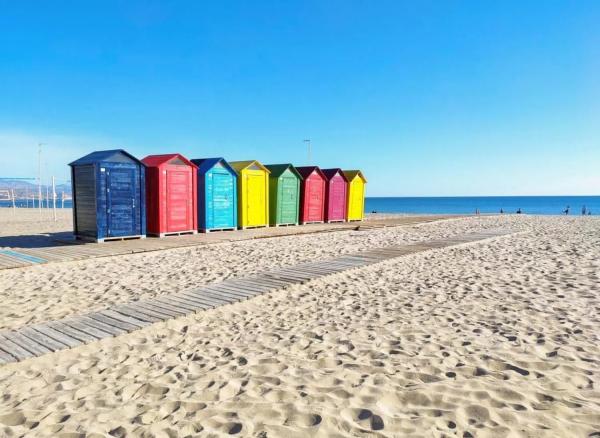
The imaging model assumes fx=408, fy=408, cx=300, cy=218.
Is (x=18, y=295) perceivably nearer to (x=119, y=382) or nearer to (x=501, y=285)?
(x=119, y=382)

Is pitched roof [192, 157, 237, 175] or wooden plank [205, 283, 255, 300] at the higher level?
pitched roof [192, 157, 237, 175]

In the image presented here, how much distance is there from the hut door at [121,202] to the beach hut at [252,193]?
3.86 m

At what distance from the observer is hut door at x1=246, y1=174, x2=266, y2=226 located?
14.1 metres

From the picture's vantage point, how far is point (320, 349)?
3.88 m

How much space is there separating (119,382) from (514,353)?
339cm

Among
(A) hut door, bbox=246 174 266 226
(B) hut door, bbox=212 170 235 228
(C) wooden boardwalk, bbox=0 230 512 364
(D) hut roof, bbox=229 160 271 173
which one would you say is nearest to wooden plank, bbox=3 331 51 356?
(C) wooden boardwalk, bbox=0 230 512 364

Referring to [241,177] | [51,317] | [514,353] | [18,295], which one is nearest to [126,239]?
[241,177]

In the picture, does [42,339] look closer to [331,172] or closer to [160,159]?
[160,159]

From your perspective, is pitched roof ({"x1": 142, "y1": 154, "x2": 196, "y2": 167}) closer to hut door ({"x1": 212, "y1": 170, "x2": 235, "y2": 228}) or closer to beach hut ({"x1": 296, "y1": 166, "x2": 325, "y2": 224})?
hut door ({"x1": 212, "y1": 170, "x2": 235, "y2": 228})

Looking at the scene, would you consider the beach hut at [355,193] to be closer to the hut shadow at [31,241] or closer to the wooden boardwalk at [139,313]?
the wooden boardwalk at [139,313]

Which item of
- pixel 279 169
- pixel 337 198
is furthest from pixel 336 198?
pixel 279 169

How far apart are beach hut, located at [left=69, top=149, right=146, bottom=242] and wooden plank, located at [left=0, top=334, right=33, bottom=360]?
21.3ft

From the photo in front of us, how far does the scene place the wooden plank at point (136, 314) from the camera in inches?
183

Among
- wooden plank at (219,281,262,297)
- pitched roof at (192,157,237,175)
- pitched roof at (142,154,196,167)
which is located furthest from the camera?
pitched roof at (192,157,237,175)
